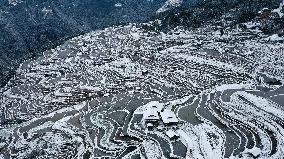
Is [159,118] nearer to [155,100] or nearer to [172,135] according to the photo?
[172,135]

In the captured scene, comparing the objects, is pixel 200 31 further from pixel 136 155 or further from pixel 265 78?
pixel 136 155

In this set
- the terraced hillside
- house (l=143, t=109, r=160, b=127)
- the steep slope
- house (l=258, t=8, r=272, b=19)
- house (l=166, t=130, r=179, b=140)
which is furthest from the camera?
the steep slope

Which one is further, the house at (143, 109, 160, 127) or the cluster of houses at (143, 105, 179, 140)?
the house at (143, 109, 160, 127)

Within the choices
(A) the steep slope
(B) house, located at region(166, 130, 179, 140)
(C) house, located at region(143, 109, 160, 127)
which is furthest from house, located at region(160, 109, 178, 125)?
(A) the steep slope

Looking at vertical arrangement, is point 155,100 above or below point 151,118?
below

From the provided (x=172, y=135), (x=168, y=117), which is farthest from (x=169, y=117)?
(x=172, y=135)

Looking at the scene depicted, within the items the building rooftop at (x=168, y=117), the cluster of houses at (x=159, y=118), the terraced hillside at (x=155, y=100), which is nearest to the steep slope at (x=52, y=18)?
the terraced hillside at (x=155, y=100)

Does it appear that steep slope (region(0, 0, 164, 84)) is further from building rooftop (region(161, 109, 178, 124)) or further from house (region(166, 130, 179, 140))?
house (region(166, 130, 179, 140))
